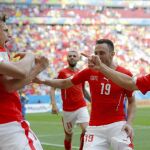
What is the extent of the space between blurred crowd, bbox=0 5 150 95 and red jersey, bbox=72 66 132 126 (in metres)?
24.9

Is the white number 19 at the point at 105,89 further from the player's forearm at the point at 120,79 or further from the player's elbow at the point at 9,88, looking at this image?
the player's elbow at the point at 9,88

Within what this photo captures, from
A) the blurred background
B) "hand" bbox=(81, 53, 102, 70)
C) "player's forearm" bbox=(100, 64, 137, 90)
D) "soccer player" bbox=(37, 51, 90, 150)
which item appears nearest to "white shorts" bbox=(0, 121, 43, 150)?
"hand" bbox=(81, 53, 102, 70)

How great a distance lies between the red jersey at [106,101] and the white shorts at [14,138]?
7.54ft

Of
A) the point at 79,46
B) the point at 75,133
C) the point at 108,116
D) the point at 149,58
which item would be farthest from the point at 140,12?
the point at 108,116

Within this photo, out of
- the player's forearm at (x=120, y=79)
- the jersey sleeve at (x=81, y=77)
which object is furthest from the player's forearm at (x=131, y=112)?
the player's forearm at (x=120, y=79)

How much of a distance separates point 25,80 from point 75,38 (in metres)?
33.3

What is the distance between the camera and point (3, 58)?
4.22 m

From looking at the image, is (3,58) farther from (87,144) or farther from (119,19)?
(119,19)

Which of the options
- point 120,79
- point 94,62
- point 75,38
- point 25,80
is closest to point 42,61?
point 25,80

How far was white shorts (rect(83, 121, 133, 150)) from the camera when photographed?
6.35 metres

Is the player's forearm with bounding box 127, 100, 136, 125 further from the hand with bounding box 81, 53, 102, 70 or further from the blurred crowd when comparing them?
the blurred crowd

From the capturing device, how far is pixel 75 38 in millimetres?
37375

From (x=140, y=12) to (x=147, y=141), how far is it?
1170 inches

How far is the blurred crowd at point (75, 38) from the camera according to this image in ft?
113
